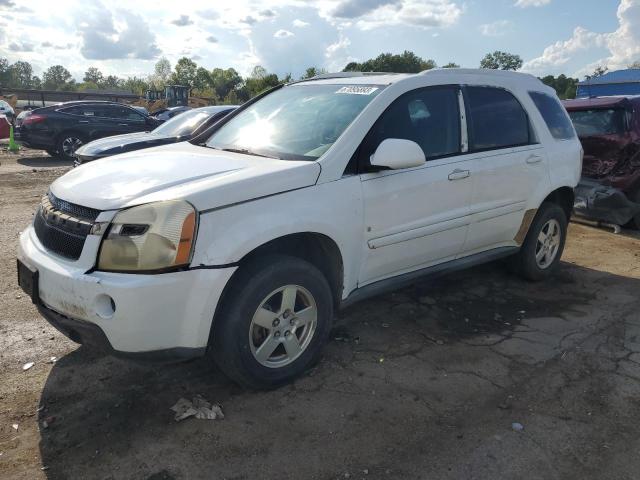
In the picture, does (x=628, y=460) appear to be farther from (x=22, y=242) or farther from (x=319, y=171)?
(x=22, y=242)

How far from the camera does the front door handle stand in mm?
3965

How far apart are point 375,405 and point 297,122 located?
6.51 feet

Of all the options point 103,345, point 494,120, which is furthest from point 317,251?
point 494,120

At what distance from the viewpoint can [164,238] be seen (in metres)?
2.67

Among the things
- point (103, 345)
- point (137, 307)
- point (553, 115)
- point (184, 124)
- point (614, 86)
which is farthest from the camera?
point (614, 86)

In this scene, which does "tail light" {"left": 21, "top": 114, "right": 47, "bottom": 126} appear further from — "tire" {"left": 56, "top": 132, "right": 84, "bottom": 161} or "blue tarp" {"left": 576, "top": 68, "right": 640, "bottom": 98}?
"blue tarp" {"left": 576, "top": 68, "right": 640, "bottom": 98}

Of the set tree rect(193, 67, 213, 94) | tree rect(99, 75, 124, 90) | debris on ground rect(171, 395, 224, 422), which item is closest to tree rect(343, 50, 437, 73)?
tree rect(193, 67, 213, 94)

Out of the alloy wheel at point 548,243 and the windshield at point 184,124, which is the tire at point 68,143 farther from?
the alloy wheel at point 548,243

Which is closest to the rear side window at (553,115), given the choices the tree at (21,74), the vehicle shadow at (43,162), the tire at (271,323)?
the tire at (271,323)

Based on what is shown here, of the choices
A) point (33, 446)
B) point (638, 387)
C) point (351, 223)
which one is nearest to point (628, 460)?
point (638, 387)

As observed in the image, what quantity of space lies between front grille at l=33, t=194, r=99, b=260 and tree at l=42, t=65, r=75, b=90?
122 metres

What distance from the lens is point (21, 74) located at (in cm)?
12125

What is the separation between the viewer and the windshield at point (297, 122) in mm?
3557

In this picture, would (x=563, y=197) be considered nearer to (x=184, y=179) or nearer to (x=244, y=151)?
(x=244, y=151)
